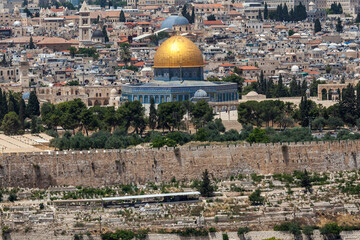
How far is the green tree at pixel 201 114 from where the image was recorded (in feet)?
225

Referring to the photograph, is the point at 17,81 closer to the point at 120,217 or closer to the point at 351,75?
the point at 351,75

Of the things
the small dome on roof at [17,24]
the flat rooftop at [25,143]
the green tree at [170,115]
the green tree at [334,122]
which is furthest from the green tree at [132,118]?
the small dome on roof at [17,24]

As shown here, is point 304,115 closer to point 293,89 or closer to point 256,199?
point 293,89

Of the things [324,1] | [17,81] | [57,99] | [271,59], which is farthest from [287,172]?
[324,1]

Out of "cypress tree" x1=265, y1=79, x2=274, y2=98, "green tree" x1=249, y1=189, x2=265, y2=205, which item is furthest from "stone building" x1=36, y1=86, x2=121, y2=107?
"green tree" x1=249, y1=189, x2=265, y2=205

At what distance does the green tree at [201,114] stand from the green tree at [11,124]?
9085 mm

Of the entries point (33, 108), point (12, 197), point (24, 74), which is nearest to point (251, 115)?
point (33, 108)

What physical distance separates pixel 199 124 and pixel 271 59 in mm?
45003

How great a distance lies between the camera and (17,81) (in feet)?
319

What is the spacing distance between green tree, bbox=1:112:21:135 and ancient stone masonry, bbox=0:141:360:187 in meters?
12.6

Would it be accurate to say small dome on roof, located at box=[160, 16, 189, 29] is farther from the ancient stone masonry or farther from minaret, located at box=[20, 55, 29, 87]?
the ancient stone masonry

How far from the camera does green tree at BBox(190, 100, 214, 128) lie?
6844 cm

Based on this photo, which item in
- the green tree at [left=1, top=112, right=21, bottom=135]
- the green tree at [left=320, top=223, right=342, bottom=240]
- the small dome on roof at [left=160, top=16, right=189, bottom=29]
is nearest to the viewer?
the green tree at [left=320, top=223, right=342, bottom=240]

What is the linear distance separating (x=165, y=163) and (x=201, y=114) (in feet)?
61.8
